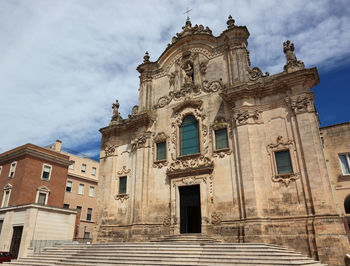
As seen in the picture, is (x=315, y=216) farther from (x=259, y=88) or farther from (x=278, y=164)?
(x=259, y=88)

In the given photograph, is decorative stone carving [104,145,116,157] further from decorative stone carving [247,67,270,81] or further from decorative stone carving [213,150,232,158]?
decorative stone carving [247,67,270,81]

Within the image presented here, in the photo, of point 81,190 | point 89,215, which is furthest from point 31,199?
point 89,215

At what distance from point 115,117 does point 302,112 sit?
15.4 metres

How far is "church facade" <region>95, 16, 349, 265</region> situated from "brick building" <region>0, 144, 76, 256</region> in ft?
18.4

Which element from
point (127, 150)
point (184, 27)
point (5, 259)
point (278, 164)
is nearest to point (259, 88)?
point (278, 164)

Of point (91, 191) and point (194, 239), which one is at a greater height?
point (91, 191)

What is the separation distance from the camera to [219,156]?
58.2 feet

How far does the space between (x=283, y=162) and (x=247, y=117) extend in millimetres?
3504

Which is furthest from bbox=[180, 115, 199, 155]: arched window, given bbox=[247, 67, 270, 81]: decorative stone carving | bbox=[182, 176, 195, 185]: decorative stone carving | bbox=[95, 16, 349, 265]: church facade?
bbox=[247, 67, 270, 81]: decorative stone carving

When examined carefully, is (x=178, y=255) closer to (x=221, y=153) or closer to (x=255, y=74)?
(x=221, y=153)

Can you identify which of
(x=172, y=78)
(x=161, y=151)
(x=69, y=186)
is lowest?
(x=161, y=151)

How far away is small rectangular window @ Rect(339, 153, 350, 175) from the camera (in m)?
17.2

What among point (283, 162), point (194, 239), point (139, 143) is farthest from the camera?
point (139, 143)

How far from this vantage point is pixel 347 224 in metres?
16.0
